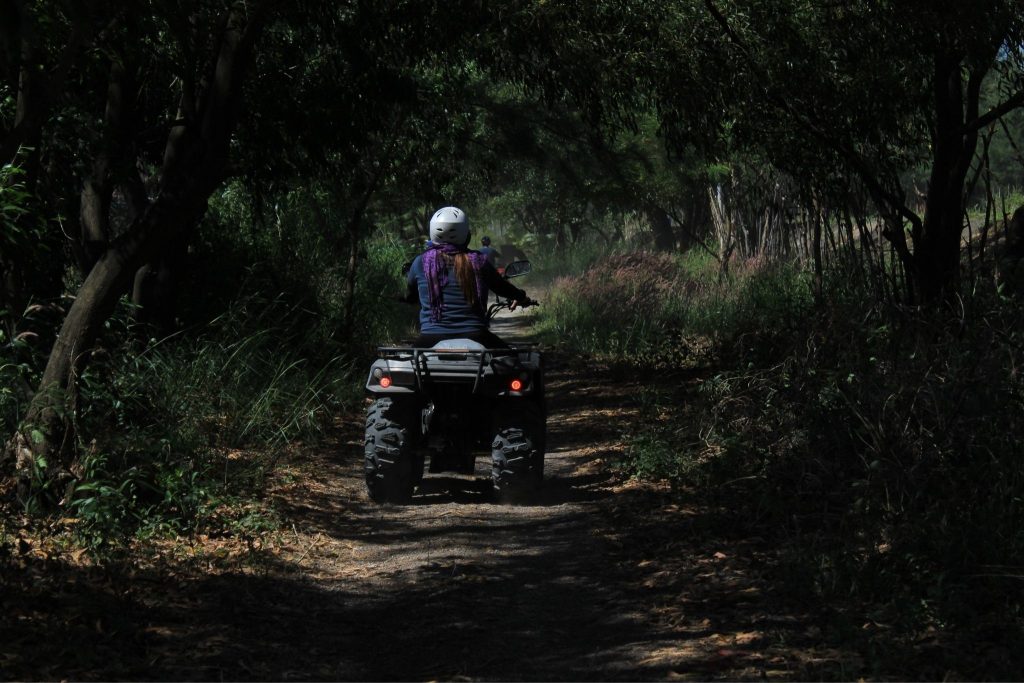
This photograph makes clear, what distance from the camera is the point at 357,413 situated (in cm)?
1321

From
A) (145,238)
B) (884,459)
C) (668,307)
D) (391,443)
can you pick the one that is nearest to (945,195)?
(884,459)

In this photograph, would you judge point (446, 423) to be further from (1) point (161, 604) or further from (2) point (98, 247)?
(2) point (98, 247)

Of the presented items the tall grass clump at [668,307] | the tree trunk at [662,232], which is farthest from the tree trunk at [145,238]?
the tree trunk at [662,232]

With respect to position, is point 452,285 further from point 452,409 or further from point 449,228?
point 452,409

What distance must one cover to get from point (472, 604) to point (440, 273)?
3.00m

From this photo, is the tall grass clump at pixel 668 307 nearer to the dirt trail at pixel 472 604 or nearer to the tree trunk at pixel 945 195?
the tree trunk at pixel 945 195

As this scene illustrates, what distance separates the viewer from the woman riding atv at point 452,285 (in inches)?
334

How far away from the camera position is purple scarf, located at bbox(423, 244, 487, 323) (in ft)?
27.8

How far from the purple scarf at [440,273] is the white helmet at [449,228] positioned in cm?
7

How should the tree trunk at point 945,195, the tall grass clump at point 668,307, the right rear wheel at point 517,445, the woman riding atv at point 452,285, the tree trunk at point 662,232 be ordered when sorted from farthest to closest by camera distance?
the tree trunk at point 662,232 → the tall grass clump at point 668,307 → the tree trunk at point 945,195 → the woman riding atv at point 452,285 → the right rear wheel at point 517,445

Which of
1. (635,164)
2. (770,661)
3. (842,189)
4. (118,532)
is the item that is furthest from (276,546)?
(635,164)

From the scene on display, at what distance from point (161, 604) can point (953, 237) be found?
7.64 meters

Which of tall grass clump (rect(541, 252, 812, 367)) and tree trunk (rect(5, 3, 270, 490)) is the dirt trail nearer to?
tree trunk (rect(5, 3, 270, 490))

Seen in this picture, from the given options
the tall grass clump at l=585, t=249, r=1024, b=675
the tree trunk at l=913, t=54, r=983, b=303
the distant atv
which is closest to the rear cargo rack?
the distant atv
